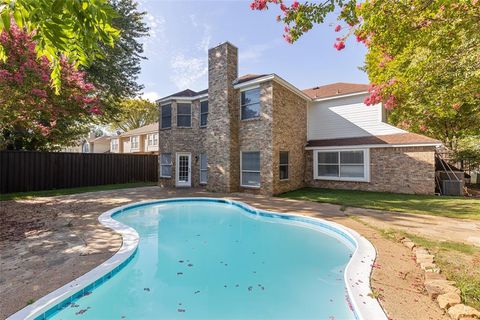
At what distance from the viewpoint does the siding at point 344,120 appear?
47.1ft

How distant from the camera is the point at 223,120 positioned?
13477 millimetres

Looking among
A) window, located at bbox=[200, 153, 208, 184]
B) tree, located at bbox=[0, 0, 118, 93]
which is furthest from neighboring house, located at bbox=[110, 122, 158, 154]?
tree, located at bbox=[0, 0, 118, 93]

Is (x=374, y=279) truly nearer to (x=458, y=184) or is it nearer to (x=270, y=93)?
(x=270, y=93)

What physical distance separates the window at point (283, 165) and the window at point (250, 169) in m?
1.36

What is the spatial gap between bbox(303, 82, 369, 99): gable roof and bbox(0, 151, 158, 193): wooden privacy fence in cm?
1514

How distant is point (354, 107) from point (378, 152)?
359cm

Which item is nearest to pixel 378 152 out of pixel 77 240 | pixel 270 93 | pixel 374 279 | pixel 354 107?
pixel 354 107

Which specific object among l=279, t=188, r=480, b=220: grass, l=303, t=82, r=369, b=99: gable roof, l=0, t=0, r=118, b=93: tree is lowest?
l=279, t=188, r=480, b=220: grass

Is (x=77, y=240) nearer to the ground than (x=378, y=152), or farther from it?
nearer to the ground

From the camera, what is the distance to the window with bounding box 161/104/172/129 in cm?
1642

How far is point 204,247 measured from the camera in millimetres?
6293

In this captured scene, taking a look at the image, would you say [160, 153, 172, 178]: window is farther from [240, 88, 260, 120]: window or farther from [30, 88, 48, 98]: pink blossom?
[30, 88, 48, 98]: pink blossom

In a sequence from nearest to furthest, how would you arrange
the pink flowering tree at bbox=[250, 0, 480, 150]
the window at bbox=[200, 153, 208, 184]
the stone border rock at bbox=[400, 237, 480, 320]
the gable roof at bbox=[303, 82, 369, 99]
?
1. the stone border rock at bbox=[400, 237, 480, 320]
2. the pink flowering tree at bbox=[250, 0, 480, 150]
3. the gable roof at bbox=[303, 82, 369, 99]
4. the window at bbox=[200, 153, 208, 184]

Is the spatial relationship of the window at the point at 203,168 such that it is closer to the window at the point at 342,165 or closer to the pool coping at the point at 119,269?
the window at the point at 342,165
